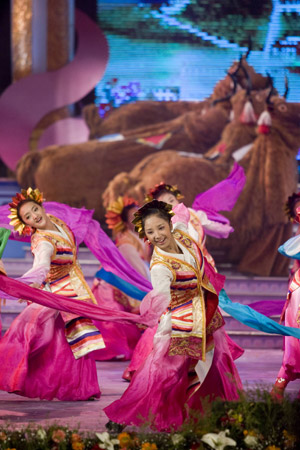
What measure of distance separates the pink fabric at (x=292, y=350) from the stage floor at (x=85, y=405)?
13 cm

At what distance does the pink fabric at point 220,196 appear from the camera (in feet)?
18.8

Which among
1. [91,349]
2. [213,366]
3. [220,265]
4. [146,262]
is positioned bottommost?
[220,265]

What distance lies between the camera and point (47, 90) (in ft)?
29.1

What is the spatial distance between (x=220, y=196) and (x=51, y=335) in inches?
70.8

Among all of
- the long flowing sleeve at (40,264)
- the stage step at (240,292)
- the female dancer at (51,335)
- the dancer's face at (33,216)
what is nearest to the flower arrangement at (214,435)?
the long flowing sleeve at (40,264)

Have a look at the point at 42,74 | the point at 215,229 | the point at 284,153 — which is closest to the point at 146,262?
the point at 215,229

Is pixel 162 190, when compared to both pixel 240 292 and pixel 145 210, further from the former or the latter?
pixel 240 292

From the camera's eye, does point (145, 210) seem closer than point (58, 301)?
Yes

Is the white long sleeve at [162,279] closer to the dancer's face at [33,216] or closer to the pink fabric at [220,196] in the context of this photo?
the dancer's face at [33,216]

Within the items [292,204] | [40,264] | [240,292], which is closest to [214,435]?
[40,264]

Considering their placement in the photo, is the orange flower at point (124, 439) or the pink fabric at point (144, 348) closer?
the orange flower at point (124, 439)

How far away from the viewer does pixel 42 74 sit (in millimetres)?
8844

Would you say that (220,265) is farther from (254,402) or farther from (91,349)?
Answer: (254,402)

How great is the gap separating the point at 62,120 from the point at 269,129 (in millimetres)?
2274
